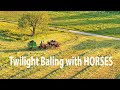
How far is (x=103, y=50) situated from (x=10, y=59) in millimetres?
2721

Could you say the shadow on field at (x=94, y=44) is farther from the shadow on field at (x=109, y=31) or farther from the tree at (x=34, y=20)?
the tree at (x=34, y=20)

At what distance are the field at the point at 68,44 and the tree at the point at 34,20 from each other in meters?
0.13

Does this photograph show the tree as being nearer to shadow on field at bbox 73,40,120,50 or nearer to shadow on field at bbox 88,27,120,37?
shadow on field at bbox 73,40,120,50

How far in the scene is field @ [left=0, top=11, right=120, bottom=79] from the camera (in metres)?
9.17

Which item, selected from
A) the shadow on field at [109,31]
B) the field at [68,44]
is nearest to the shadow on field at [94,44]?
the field at [68,44]

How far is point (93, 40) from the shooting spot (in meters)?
9.60

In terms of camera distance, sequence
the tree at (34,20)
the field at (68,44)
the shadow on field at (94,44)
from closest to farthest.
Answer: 1. the field at (68,44)
2. the tree at (34,20)
3. the shadow on field at (94,44)

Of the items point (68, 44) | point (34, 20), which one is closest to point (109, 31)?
point (68, 44)

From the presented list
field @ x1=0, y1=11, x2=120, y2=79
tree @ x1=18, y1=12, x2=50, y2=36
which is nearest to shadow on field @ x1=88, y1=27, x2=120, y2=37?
field @ x1=0, y1=11, x2=120, y2=79

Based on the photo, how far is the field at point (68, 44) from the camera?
9.17 metres

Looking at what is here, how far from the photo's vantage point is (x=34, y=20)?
9492mm

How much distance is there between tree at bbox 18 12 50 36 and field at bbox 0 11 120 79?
131 millimetres

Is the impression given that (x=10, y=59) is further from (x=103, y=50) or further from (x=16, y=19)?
(x=103, y=50)
